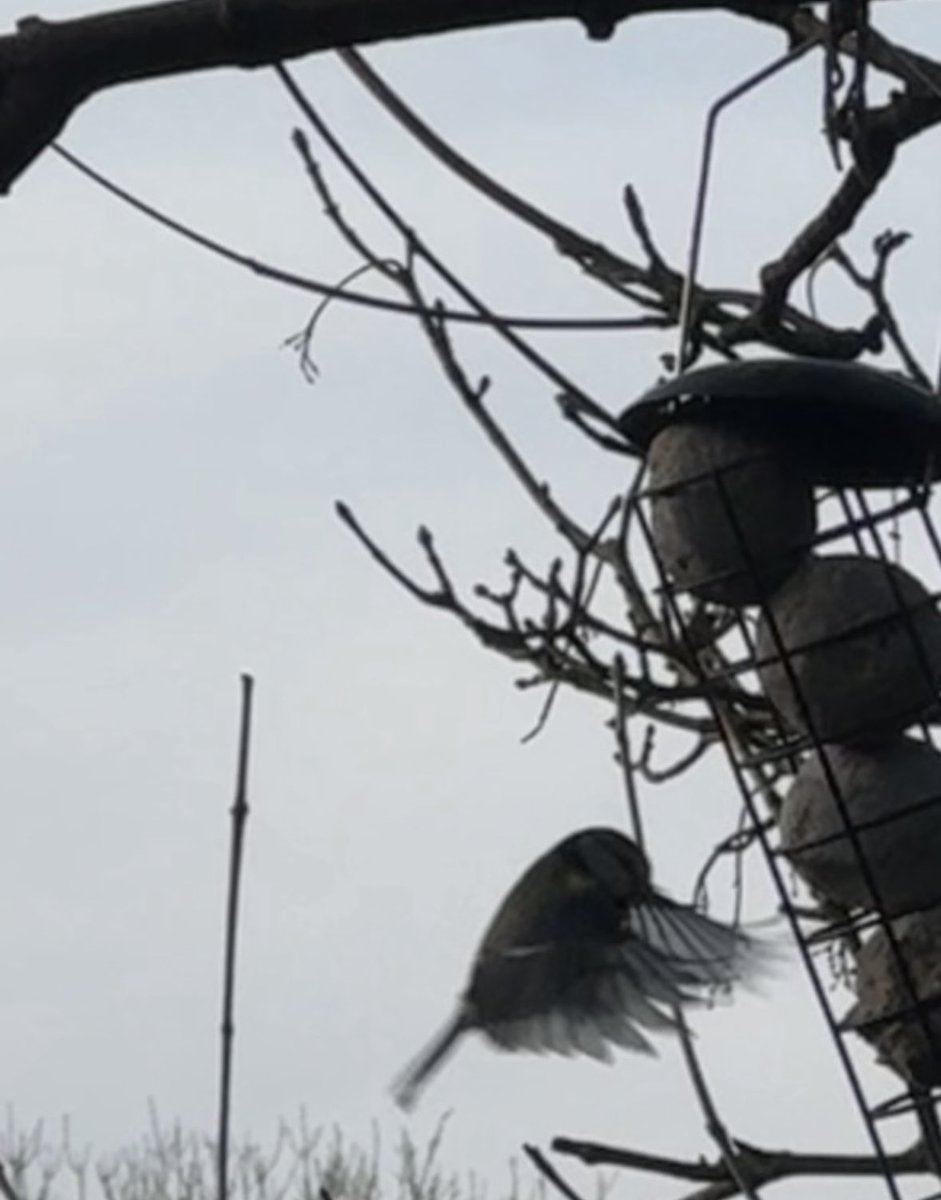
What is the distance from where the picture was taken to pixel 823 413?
157 cm

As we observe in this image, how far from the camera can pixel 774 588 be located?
162 cm

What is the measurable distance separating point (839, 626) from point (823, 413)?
4.4 inches

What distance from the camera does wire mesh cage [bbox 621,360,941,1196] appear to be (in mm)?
1589

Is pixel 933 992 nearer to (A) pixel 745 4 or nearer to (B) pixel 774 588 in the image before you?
(B) pixel 774 588

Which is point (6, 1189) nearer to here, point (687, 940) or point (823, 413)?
point (823, 413)

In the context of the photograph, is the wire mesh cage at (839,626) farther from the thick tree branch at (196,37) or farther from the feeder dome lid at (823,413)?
the thick tree branch at (196,37)

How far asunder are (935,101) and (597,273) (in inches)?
29.5

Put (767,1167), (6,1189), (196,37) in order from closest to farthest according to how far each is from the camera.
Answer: (196,37) < (6,1189) < (767,1167)

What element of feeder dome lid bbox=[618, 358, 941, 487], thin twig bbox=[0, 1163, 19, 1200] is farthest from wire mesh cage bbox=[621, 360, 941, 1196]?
thin twig bbox=[0, 1163, 19, 1200]

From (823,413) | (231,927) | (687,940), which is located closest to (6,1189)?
(231,927)

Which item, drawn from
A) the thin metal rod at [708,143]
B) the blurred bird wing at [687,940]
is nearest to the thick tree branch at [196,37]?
the thin metal rod at [708,143]

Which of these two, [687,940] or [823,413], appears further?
[687,940]

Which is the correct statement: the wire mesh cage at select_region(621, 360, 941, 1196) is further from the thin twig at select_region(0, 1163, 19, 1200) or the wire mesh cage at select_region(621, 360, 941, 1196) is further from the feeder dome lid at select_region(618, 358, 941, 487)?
the thin twig at select_region(0, 1163, 19, 1200)

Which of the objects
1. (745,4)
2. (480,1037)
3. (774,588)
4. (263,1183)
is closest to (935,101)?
(774,588)
